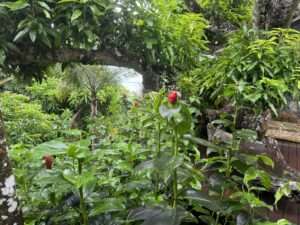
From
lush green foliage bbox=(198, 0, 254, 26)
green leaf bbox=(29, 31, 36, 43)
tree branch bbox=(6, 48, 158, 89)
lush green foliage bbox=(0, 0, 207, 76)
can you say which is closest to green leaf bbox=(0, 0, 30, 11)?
lush green foliage bbox=(0, 0, 207, 76)

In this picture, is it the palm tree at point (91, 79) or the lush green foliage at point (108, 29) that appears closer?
the lush green foliage at point (108, 29)

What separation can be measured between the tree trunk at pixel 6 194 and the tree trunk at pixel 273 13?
1686mm

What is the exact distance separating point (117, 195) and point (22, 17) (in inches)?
40.2

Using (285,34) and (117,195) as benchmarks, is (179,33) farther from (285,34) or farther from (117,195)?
(117,195)

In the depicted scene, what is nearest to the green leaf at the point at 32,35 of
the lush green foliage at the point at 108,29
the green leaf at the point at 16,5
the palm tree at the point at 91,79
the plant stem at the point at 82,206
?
the lush green foliage at the point at 108,29

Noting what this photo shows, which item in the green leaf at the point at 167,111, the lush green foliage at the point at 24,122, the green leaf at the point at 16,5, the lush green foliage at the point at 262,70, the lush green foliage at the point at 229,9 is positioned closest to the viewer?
the green leaf at the point at 167,111

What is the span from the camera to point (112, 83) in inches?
204

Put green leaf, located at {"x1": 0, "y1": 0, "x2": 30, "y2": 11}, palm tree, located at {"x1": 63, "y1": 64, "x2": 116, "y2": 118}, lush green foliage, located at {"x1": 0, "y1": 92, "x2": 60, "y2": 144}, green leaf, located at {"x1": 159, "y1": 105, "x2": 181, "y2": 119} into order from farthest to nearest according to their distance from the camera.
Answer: palm tree, located at {"x1": 63, "y1": 64, "x2": 116, "y2": 118}
lush green foliage, located at {"x1": 0, "y1": 92, "x2": 60, "y2": 144}
green leaf, located at {"x1": 0, "y1": 0, "x2": 30, "y2": 11}
green leaf, located at {"x1": 159, "y1": 105, "x2": 181, "y2": 119}

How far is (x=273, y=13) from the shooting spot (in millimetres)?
2000

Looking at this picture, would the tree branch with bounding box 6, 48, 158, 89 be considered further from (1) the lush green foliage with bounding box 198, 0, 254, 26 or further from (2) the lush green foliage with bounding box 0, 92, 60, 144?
(2) the lush green foliage with bounding box 0, 92, 60, 144

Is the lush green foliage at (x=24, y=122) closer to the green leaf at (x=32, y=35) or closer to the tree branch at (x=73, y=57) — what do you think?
the tree branch at (x=73, y=57)

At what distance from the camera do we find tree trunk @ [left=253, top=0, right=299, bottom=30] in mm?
1955

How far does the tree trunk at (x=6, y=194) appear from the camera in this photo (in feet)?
2.78

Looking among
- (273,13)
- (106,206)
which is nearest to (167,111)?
(106,206)
